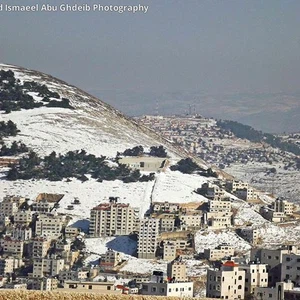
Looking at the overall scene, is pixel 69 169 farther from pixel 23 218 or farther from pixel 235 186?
pixel 23 218

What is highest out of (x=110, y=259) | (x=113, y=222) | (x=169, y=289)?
(x=113, y=222)

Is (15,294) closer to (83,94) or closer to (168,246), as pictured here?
(168,246)

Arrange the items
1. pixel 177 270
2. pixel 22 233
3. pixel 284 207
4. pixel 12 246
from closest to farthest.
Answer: pixel 177 270
pixel 12 246
pixel 22 233
pixel 284 207

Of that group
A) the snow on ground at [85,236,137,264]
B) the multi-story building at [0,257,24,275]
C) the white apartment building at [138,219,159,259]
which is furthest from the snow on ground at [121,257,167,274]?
the multi-story building at [0,257,24,275]

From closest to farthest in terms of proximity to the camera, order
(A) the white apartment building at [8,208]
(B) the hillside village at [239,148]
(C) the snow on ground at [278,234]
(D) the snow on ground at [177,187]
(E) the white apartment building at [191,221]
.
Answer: (C) the snow on ground at [278,234] < (E) the white apartment building at [191,221] < (A) the white apartment building at [8,208] < (D) the snow on ground at [177,187] < (B) the hillside village at [239,148]

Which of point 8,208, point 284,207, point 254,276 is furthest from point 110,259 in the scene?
point 254,276

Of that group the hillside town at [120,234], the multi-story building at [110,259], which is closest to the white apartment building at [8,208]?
the hillside town at [120,234]

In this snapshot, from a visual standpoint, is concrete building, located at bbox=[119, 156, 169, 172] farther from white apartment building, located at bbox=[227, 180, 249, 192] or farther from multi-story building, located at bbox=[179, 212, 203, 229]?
multi-story building, located at bbox=[179, 212, 203, 229]

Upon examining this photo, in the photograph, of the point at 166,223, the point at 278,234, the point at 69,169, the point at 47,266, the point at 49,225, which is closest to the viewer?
the point at 47,266

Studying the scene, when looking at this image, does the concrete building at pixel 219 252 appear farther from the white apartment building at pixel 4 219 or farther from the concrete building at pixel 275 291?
the concrete building at pixel 275 291
